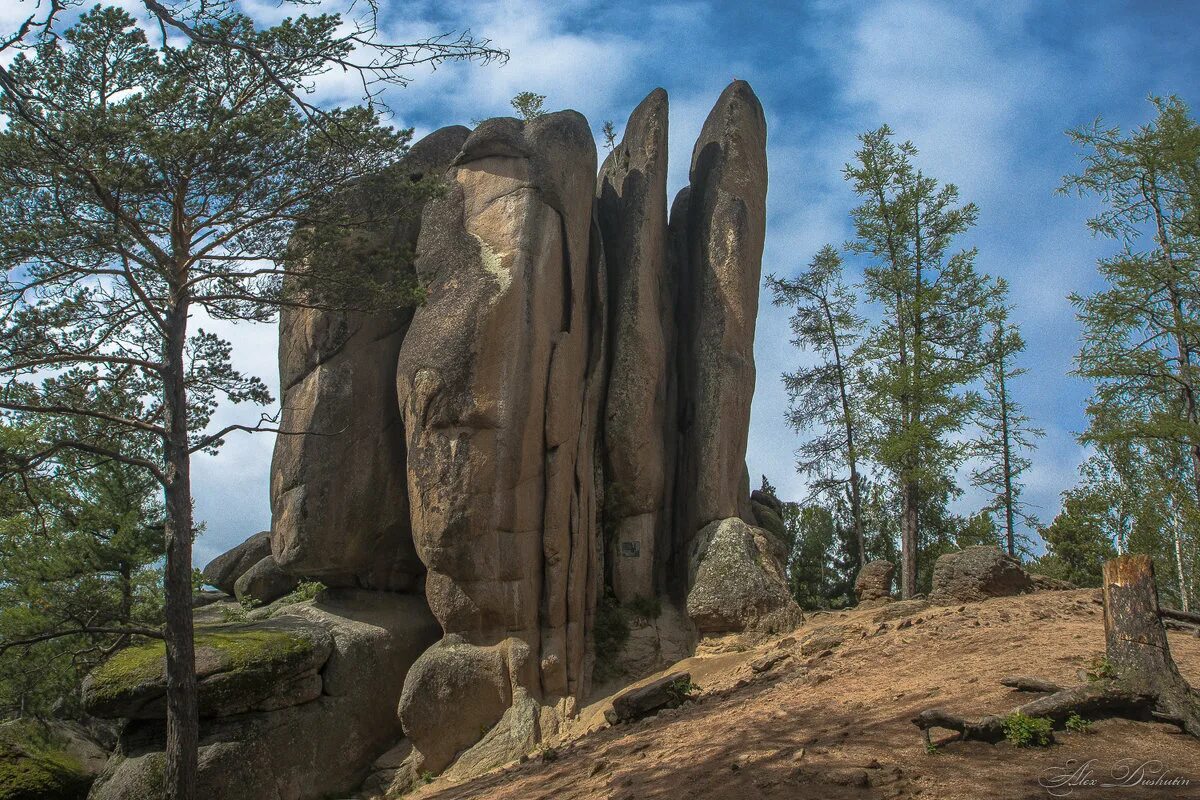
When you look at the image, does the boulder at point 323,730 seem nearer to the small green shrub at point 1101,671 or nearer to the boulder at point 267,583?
the boulder at point 267,583

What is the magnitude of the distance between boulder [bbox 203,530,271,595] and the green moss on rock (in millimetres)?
6416

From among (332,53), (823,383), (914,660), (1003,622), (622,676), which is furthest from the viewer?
(823,383)

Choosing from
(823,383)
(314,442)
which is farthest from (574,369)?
(823,383)

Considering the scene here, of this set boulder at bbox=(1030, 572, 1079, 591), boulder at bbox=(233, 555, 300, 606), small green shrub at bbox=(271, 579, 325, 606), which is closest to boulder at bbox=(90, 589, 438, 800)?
small green shrub at bbox=(271, 579, 325, 606)

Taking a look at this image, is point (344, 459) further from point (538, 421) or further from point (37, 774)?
point (37, 774)

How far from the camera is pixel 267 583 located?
20953 millimetres

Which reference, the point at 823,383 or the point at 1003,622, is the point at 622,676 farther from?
the point at 823,383

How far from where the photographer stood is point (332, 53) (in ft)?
32.4

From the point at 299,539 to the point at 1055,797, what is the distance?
1479 centimetres

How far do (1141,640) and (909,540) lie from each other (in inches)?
452

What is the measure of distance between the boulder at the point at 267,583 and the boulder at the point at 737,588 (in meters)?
8.70

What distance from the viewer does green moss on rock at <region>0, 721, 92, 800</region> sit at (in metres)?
15.7

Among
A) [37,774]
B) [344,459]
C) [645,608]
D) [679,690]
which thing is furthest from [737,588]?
[37,774]

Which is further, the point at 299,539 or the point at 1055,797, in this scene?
the point at 299,539
